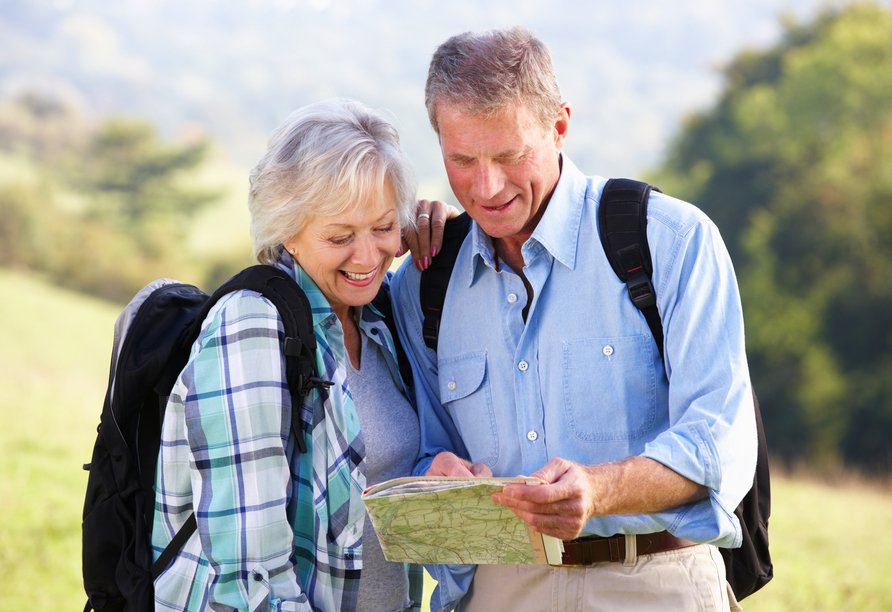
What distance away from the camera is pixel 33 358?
1048 inches

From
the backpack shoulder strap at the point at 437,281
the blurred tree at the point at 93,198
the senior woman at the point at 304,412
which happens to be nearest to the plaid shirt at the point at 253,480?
the senior woman at the point at 304,412

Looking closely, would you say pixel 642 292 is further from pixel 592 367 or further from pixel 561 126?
pixel 561 126

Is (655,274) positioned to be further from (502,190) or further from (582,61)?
(582,61)

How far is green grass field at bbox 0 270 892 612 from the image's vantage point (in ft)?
19.2

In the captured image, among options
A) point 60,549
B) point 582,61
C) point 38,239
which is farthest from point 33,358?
point 582,61

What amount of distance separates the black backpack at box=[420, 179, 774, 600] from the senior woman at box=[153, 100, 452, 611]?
67 cm

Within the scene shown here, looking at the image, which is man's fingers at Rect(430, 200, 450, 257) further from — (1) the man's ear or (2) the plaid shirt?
(2) the plaid shirt

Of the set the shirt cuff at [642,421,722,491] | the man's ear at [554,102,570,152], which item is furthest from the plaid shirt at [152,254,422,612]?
the man's ear at [554,102,570,152]

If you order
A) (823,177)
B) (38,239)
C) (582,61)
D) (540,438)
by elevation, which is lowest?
(540,438)

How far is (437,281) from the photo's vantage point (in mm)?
2635

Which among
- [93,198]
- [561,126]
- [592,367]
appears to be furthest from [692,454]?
[93,198]

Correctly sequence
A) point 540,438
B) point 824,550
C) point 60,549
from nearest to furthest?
point 540,438
point 60,549
point 824,550

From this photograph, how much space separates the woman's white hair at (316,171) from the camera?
7.30 feet

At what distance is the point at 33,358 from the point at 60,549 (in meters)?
23.5
